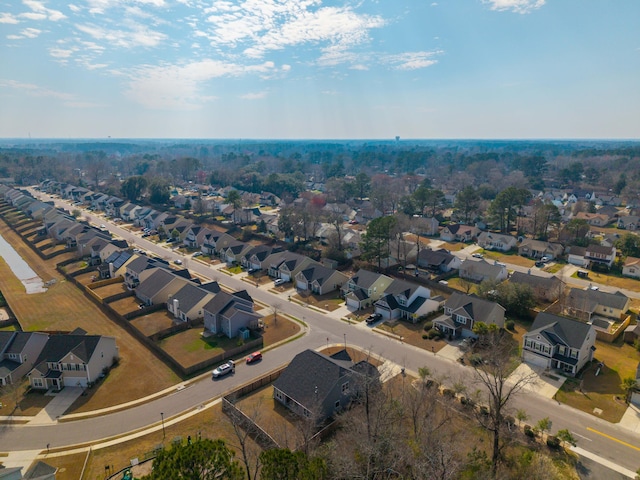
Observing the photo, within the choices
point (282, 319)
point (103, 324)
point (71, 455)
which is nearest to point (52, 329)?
point (103, 324)

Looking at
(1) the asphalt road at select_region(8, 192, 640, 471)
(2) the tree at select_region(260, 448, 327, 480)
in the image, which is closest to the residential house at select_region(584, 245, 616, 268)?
(1) the asphalt road at select_region(8, 192, 640, 471)

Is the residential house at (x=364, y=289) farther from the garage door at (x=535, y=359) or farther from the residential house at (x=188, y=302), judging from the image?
the garage door at (x=535, y=359)

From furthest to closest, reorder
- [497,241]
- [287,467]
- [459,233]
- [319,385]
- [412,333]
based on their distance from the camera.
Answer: [459,233], [497,241], [412,333], [319,385], [287,467]

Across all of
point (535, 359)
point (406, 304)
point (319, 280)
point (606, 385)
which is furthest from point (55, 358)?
point (606, 385)

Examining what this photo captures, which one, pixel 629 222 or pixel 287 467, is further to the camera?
pixel 629 222

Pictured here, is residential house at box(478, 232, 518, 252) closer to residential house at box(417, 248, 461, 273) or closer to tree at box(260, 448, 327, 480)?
residential house at box(417, 248, 461, 273)

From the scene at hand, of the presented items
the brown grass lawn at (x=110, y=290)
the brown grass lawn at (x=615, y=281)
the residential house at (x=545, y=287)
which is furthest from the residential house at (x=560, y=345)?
the brown grass lawn at (x=110, y=290)

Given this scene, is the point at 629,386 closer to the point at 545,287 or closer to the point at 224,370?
the point at 545,287
